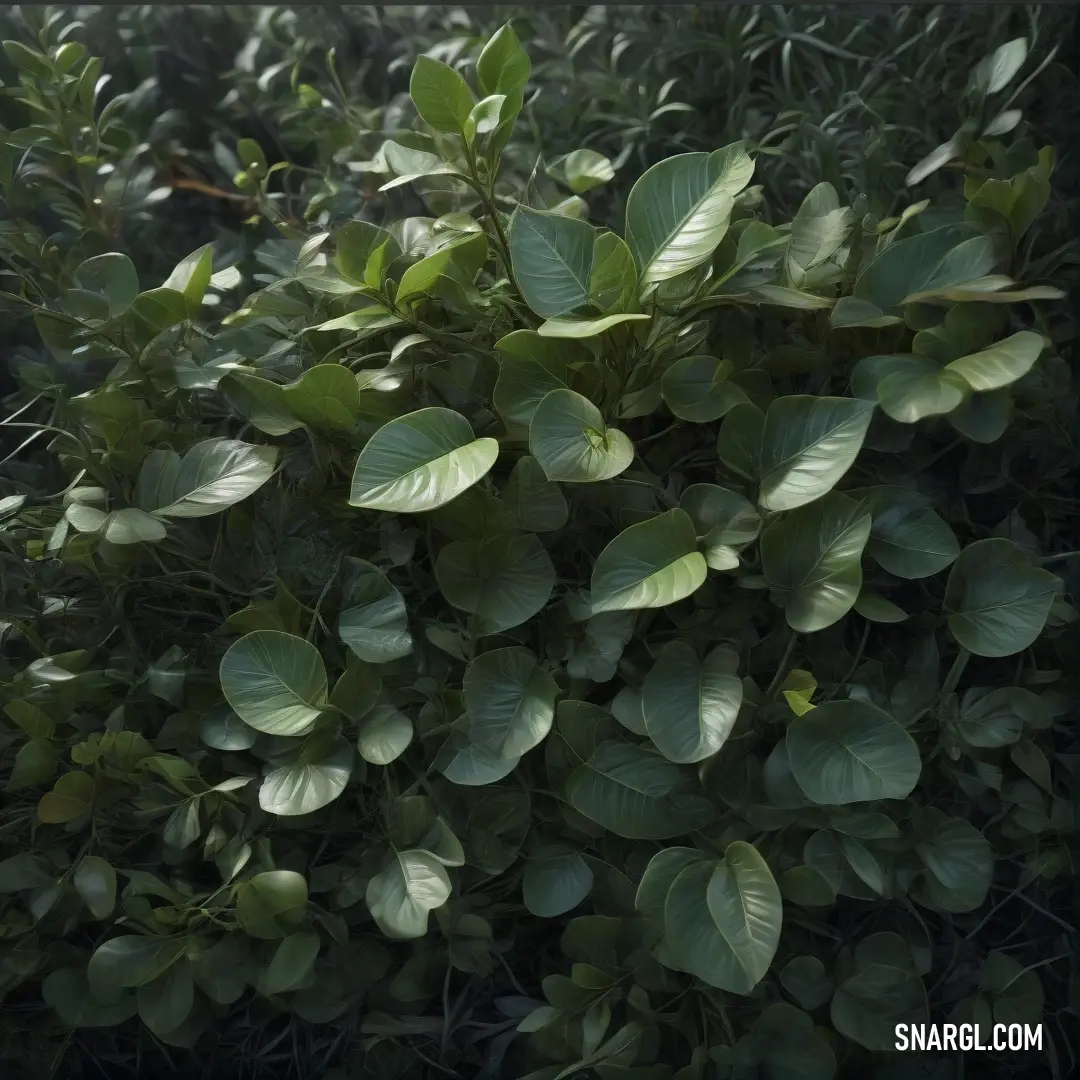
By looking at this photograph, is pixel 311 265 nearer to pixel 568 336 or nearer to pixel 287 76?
pixel 568 336

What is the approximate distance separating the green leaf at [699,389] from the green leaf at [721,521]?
5cm

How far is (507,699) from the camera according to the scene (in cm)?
71

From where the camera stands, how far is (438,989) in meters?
0.76

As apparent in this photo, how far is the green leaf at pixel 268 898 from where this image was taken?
692 mm

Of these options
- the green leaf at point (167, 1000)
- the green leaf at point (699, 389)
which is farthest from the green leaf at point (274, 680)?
the green leaf at point (699, 389)

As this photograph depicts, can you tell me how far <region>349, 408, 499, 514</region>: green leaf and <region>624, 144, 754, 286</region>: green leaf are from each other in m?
0.18

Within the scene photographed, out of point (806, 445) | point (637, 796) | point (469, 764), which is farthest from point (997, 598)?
point (469, 764)

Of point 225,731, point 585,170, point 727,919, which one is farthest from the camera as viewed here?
point 585,170

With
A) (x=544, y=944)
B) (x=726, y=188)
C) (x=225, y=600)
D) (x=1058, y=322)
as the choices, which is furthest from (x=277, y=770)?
(x=1058, y=322)

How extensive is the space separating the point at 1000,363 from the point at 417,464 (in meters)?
0.40

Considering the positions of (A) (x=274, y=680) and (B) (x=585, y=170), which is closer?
(A) (x=274, y=680)

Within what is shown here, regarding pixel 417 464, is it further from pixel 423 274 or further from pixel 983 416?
pixel 983 416

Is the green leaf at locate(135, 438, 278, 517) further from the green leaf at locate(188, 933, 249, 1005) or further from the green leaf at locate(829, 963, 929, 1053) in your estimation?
the green leaf at locate(829, 963, 929, 1053)

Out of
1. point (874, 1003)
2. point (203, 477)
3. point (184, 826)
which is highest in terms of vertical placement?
point (203, 477)
